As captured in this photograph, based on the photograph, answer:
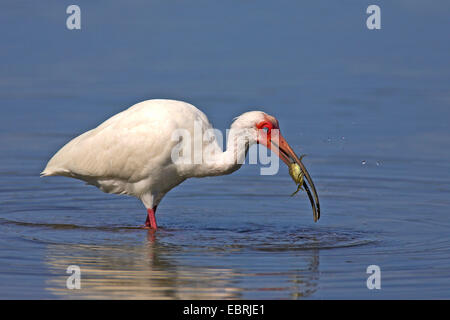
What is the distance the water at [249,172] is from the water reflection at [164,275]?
0.07 feet

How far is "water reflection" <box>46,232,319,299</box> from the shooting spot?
982 cm

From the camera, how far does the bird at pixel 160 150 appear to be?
12.0 meters

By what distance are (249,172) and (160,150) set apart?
139 inches

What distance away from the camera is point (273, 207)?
44.7ft

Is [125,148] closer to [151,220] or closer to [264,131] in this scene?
[151,220]

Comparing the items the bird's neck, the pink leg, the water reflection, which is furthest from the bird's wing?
the water reflection

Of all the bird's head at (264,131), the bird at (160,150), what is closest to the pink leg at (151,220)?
the bird at (160,150)

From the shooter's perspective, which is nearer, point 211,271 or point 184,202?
point 211,271

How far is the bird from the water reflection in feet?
3.46

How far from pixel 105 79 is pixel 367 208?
7.68 metres

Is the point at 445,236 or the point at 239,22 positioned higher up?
the point at 239,22

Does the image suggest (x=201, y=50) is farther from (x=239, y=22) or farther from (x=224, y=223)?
(x=224, y=223)

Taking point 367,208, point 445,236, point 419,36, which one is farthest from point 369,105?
point 445,236
